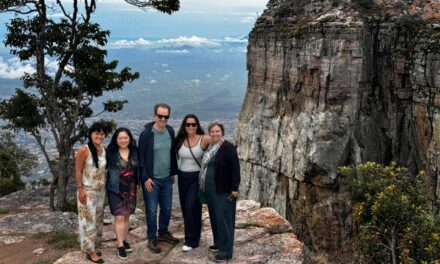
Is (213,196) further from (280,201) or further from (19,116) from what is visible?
(280,201)

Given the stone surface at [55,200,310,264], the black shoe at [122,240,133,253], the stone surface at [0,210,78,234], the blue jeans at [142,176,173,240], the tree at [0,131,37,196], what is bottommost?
the tree at [0,131,37,196]

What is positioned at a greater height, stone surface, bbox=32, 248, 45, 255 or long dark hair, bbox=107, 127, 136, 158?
long dark hair, bbox=107, 127, 136, 158

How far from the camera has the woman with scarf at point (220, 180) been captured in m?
8.40

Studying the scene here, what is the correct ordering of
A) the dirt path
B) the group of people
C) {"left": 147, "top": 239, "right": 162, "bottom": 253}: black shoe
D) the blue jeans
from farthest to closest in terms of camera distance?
1. the dirt path
2. {"left": 147, "top": 239, "right": 162, "bottom": 253}: black shoe
3. the blue jeans
4. the group of people

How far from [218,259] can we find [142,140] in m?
2.68

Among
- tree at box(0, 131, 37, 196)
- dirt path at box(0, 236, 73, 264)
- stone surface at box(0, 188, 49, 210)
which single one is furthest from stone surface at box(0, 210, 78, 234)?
tree at box(0, 131, 37, 196)

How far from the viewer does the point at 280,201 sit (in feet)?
131

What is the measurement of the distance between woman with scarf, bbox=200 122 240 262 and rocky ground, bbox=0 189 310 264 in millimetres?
830

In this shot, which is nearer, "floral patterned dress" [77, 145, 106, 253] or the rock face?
"floral patterned dress" [77, 145, 106, 253]

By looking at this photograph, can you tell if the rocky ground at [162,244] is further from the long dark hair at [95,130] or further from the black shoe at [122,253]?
the long dark hair at [95,130]

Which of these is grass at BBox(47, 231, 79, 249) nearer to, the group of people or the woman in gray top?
the group of people

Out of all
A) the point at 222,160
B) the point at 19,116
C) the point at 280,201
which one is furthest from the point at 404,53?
the point at 222,160

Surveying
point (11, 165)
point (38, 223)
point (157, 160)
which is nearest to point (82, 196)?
point (157, 160)

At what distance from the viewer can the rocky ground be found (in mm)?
9297
